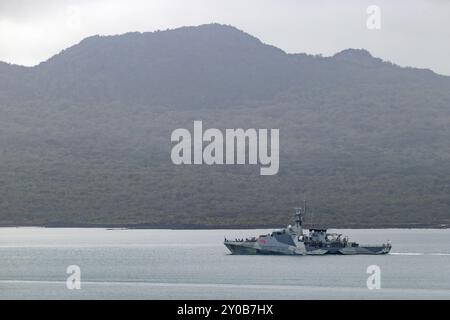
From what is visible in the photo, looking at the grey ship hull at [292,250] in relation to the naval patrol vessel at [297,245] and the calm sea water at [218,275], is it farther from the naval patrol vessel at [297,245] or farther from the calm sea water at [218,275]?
the calm sea water at [218,275]

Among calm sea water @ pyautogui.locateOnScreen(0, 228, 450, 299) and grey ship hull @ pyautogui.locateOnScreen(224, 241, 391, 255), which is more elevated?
grey ship hull @ pyautogui.locateOnScreen(224, 241, 391, 255)

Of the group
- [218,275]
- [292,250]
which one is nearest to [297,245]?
[292,250]

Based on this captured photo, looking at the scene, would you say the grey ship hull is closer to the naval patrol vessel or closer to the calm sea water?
the naval patrol vessel

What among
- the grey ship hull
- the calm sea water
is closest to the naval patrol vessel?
the grey ship hull

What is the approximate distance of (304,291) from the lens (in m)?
97.0

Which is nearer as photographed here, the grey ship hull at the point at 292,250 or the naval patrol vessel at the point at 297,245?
the naval patrol vessel at the point at 297,245

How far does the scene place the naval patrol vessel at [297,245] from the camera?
133m

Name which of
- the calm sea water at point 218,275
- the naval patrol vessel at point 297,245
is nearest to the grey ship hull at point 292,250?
the naval patrol vessel at point 297,245

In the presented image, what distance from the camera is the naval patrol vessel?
132875mm

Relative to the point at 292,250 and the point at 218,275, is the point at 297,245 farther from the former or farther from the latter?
the point at 218,275
